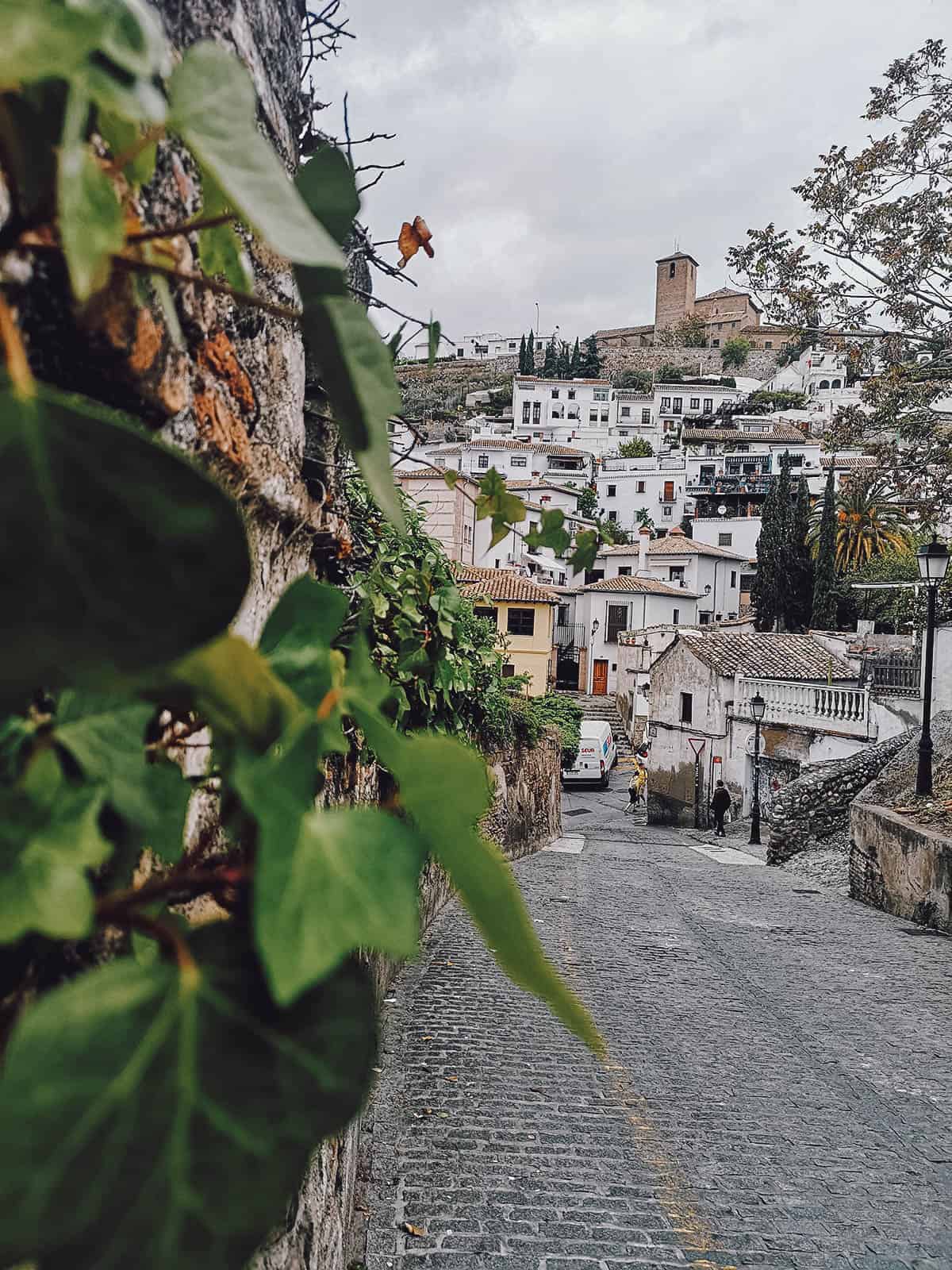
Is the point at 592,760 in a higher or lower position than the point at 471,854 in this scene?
lower

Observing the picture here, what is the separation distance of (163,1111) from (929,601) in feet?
41.3

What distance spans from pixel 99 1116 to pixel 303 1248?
73.2 inches

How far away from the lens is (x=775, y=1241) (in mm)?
3277

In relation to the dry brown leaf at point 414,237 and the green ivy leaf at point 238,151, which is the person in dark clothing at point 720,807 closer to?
the dry brown leaf at point 414,237

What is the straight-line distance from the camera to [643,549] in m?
44.5

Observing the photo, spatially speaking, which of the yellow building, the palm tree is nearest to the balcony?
the yellow building

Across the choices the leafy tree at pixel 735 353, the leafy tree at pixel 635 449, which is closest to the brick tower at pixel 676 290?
the leafy tree at pixel 735 353

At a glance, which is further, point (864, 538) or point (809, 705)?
point (864, 538)

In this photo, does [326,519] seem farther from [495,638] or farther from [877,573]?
[877,573]

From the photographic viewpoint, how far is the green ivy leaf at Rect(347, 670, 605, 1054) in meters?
0.47

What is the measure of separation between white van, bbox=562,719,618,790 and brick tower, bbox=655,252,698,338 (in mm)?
65622

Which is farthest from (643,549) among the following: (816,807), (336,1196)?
(336,1196)

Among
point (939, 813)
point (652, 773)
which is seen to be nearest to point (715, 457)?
point (652, 773)

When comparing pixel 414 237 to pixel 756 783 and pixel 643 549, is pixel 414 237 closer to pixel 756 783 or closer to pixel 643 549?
pixel 756 783
